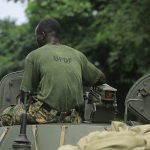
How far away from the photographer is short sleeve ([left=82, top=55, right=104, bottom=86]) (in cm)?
714

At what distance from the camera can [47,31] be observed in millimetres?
7141

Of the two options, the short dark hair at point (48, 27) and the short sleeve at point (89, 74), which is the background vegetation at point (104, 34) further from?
the short dark hair at point (48, 27)

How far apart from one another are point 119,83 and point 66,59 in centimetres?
2332

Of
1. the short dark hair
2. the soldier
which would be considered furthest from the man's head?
the soldier

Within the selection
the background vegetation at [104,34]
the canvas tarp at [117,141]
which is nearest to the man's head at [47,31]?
the canvas tarp at [117,141]

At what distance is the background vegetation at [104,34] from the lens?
2434 cm

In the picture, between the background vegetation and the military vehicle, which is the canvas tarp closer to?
the military vehicle

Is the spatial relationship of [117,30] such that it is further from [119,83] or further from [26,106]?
[26,106]

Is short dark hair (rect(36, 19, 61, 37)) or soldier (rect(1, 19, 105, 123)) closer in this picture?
soldier (rect(1, 19, 105, 123))

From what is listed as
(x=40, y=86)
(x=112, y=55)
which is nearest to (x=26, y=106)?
(x=40, y=86)

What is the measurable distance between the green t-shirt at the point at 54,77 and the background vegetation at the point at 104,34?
1707 centimetres

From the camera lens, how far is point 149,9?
23.6 metres

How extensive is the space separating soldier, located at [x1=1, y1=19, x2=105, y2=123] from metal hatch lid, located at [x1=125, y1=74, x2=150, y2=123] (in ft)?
1.68

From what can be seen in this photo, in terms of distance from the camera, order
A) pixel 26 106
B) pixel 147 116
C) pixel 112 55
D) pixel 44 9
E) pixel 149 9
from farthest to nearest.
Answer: pixel 44 9 < pixel 112 55 < pixel 149 9 < pixel 147 116 < pixel 26 106
